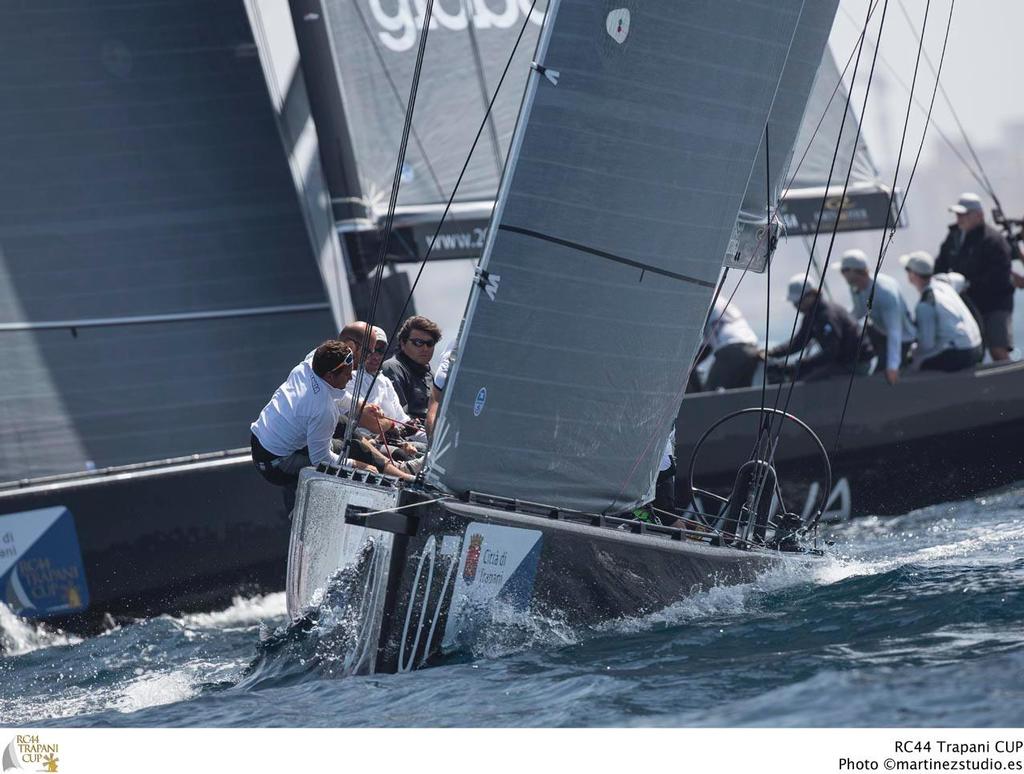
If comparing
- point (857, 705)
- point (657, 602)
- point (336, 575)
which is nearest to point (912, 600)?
point (657, 602)

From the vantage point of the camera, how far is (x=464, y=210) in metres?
8.75

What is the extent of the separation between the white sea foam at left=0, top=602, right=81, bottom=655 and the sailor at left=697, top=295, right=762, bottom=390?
3.55 metres

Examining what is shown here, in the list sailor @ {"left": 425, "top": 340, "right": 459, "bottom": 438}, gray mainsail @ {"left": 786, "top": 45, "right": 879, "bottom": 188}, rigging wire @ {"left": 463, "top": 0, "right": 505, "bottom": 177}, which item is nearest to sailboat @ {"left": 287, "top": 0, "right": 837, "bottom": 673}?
sailor @ {"left": 425, "top": 340, "right": 459, "bottom": 438}

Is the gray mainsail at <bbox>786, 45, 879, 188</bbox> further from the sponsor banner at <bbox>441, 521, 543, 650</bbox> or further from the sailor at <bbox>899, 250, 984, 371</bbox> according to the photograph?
the sponsor banner at <bbox>441, 521, 543, 650</bbox>

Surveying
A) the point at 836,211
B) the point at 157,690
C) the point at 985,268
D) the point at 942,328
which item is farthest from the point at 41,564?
the point at 985,268

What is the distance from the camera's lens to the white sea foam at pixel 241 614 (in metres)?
6.99

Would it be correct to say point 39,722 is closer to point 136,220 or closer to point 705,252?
point 705,252

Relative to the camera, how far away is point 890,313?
8.03 metres

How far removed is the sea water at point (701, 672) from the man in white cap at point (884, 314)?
7.20 ft

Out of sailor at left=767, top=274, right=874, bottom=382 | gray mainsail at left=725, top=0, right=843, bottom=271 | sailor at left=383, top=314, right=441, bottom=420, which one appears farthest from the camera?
sailor at left=767, top=274, right=874, bottom=382

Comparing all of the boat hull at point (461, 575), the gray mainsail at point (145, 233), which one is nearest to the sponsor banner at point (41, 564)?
the gray mainsail at point (145, 233)

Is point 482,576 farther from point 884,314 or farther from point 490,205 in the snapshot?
point 490,205

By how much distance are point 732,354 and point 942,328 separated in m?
1.17
